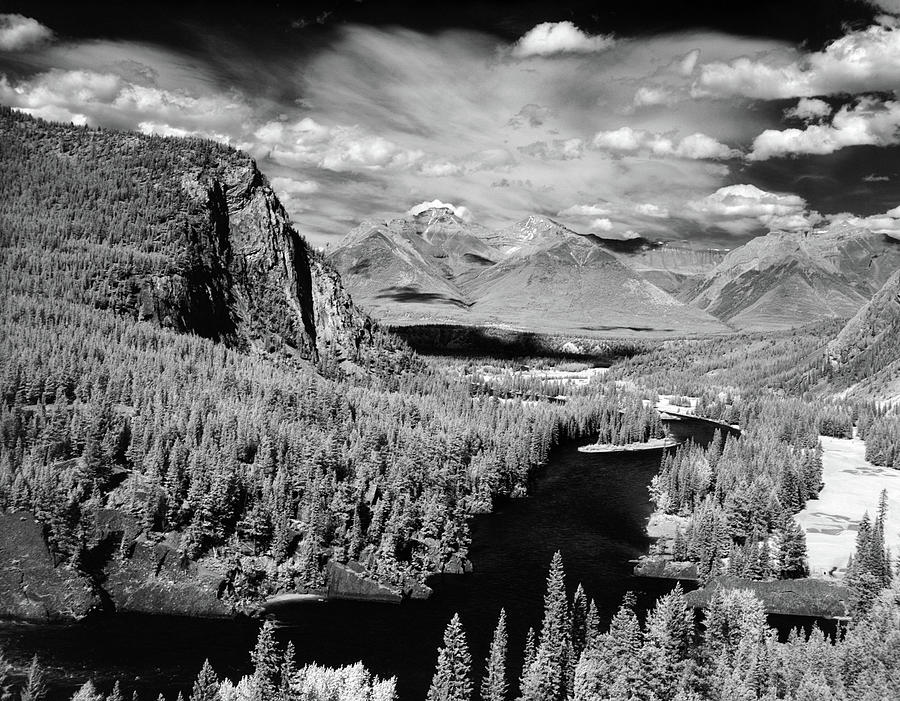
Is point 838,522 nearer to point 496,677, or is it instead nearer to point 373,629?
point 373,629

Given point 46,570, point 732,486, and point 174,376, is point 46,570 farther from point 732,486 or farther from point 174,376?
point 732,486

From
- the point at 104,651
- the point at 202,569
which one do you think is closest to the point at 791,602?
the point at 202,569

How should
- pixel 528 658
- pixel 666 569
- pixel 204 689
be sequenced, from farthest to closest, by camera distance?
pixel 666 569 < pixel 528 658 < pixel 204 689

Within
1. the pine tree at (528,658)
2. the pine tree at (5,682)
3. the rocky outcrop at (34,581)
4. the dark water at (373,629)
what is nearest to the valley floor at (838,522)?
the dark water at (373,629)

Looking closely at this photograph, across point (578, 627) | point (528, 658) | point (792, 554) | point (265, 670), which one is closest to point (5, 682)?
point (265, 670)

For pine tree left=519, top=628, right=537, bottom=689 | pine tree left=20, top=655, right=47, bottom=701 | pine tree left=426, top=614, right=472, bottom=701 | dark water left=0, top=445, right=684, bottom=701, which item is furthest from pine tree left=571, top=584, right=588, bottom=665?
pine tree left=20, top=655, right=47, bottom=701

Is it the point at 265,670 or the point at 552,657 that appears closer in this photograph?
the point at 265,670
